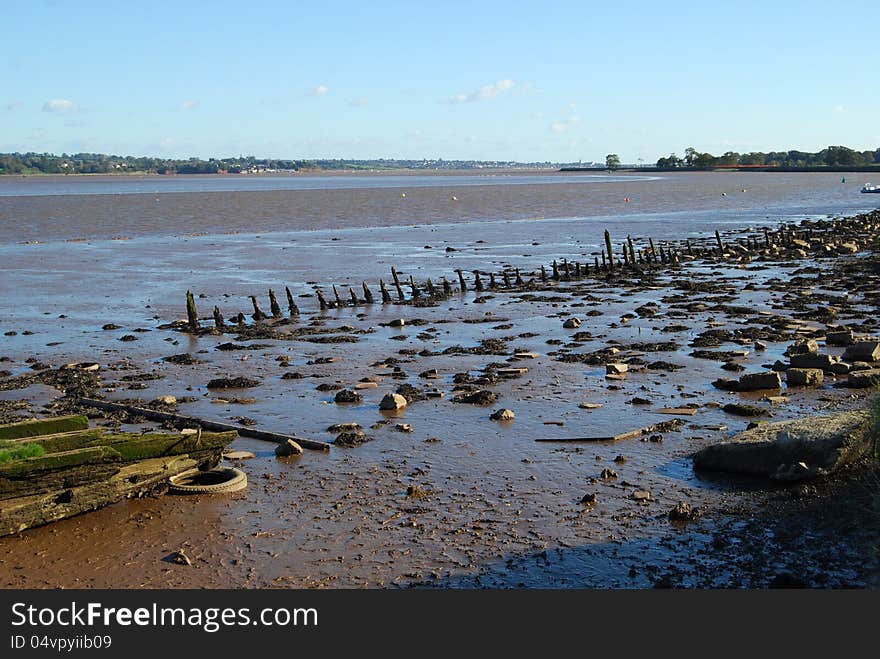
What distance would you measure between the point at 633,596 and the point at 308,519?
211 inches

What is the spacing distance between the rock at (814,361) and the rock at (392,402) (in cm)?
895

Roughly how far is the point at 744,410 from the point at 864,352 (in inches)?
212

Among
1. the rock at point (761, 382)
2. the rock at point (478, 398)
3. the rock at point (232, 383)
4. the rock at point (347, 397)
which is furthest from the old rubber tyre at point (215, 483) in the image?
the rock at point (761, 382)

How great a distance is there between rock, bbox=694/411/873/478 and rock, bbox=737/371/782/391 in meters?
4.65

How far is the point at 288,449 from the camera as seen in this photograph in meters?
17.3

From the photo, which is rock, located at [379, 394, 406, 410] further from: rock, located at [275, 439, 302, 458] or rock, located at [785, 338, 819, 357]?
Result: rock, located at [785, 338, 819, 357]

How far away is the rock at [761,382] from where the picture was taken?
825 inches

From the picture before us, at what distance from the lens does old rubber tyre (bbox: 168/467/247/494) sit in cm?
1543

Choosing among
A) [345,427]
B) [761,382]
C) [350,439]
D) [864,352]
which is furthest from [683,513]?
Result: [864,352]

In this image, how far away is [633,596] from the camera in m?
10.9

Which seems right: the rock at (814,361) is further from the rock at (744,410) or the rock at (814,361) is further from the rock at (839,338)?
the rock at (839,338)

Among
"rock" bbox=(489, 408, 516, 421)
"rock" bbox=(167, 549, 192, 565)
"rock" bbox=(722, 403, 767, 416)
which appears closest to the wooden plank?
"rock" bbox=(167, 549, 192, 565)

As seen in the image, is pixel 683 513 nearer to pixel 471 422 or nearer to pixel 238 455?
pixel 471 422

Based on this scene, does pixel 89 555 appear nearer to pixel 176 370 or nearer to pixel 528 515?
pixel 528 515
